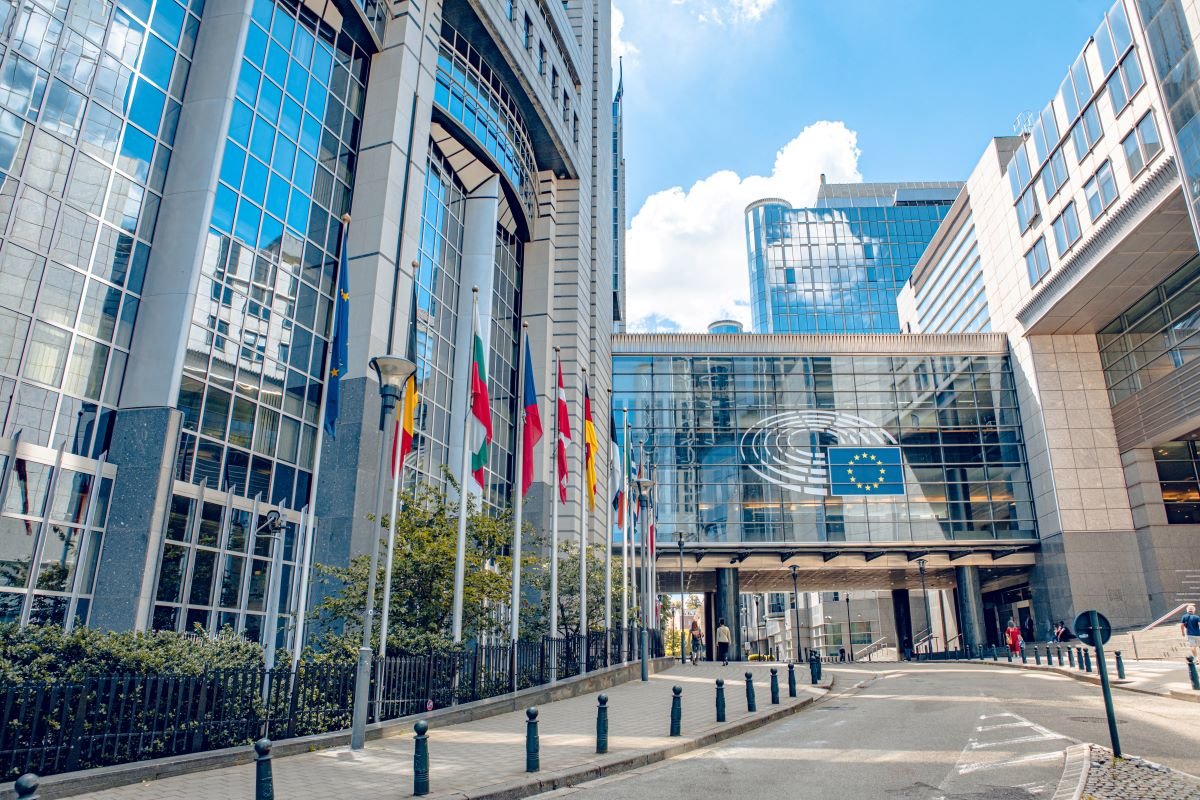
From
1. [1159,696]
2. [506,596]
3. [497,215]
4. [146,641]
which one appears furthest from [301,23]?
[1159,696]

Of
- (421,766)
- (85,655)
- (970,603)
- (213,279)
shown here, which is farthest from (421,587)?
(970,603)

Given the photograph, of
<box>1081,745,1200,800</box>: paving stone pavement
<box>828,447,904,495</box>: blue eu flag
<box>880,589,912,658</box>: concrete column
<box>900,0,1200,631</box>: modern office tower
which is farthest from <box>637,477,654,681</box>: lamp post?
<box>880,589,912,658</box>: concrete column

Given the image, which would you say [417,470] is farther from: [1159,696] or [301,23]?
[1159,696]

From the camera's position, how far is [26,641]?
10.7 m

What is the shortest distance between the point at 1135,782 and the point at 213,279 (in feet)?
75.4

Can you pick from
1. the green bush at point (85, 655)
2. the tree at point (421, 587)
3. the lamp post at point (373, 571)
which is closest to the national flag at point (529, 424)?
the tree at point (421, 587)

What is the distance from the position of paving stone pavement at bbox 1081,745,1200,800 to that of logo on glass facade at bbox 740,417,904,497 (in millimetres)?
44631

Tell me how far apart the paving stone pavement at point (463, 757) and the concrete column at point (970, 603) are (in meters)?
39.3

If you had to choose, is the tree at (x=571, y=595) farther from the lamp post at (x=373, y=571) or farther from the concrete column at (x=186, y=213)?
the lamp post at (x=373, y=571)

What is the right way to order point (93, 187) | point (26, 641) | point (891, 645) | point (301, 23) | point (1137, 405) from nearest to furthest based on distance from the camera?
point (26, 641), point (93, 187), point (301, 23), point (1137, 405), point (891, 645)

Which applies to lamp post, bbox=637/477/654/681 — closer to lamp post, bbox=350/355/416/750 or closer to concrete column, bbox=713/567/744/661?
lamp post, bbox=350/355/416/750

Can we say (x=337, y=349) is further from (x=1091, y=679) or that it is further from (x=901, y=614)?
(x=901, y=614)

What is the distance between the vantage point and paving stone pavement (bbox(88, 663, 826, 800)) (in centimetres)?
966

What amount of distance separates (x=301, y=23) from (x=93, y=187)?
11398 millimetres
